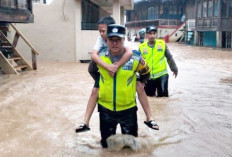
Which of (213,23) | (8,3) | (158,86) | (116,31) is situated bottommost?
(158,86)

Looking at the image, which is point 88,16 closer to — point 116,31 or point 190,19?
point 116,31

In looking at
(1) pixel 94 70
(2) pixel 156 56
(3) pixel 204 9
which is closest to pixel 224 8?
(3) pixel 204 9

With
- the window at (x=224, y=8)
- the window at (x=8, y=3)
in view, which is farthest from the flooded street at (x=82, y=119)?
the window at (x=224, y=8)

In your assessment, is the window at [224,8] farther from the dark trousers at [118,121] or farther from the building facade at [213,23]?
the dark trousers at [118,121]

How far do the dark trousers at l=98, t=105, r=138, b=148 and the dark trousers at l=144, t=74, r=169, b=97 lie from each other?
126 inches

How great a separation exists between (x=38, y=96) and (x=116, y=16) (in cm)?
890

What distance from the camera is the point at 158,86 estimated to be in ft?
24.8

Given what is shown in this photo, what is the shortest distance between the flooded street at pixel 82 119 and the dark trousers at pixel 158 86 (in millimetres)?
158

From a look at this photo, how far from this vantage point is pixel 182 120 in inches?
242

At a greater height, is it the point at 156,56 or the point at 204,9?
the point at 204,9

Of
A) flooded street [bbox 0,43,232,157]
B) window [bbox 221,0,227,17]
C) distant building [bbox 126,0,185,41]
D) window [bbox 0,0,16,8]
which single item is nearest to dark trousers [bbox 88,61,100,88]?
flooded street [bbox 0,43,232,157]

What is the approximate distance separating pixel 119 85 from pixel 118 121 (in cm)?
52

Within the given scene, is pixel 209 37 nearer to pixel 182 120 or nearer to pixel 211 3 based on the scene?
pixel 211 3

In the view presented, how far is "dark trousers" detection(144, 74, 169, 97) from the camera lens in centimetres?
739
